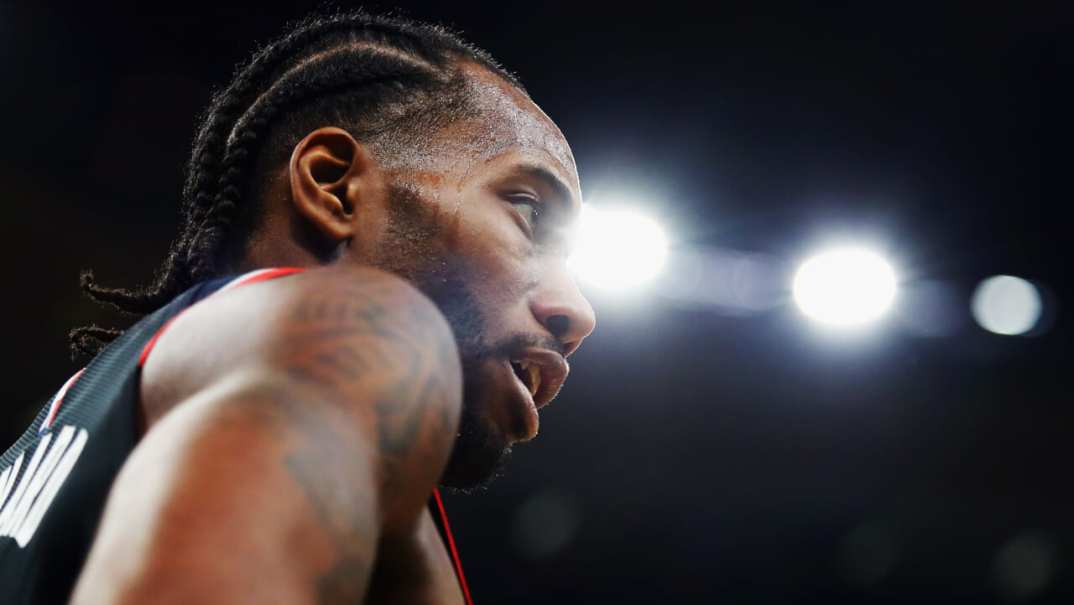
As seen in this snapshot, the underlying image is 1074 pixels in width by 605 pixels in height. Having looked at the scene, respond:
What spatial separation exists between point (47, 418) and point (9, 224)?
3344 millimetres

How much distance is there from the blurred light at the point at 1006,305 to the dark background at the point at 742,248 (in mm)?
75

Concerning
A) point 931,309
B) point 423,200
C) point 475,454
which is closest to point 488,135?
point 423,200

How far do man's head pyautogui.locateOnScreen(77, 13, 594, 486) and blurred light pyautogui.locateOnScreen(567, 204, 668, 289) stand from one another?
323 cm

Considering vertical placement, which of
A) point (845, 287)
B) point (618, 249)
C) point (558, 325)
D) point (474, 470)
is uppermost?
point (845, 287)

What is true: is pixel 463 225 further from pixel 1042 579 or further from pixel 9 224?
pixel 1042 579

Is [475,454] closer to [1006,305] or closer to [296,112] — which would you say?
[296,112]

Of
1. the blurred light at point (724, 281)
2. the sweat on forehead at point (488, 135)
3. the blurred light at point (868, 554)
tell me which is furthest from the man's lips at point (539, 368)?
the blurred light at point (868, 554)

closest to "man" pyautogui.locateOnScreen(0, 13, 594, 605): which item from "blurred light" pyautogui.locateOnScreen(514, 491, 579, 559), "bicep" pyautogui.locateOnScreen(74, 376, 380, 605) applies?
"bicep" pyautogui.locateOnScreen(74, 376, 380, 605)

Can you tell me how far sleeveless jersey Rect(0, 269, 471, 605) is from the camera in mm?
710

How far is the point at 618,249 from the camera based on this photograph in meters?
4.87

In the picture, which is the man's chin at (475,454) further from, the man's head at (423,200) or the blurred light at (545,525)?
the blurred light at (545,525)

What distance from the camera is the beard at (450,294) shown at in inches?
46.8

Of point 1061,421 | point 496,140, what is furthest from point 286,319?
point 1061,421

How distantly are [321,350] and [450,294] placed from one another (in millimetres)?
622
